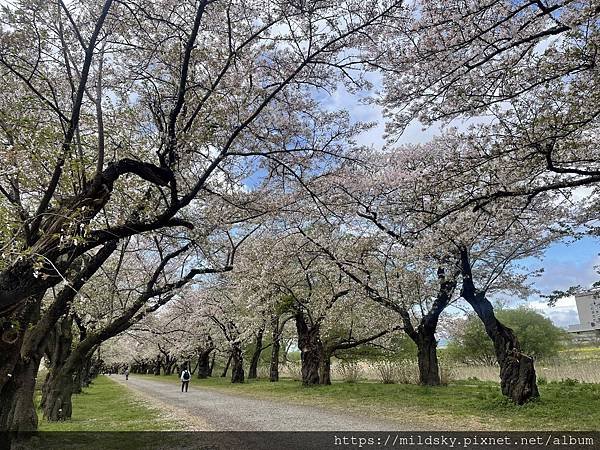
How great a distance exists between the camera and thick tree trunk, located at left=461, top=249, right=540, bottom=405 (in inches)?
422

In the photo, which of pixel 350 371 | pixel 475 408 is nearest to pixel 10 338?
pixel 475 408

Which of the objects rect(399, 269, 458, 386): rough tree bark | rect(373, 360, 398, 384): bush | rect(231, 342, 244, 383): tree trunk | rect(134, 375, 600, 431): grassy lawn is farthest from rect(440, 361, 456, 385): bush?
rect(231, 342, 244, 383): tree trunk

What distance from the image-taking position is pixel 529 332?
113 ft

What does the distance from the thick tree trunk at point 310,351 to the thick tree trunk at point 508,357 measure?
1032cm

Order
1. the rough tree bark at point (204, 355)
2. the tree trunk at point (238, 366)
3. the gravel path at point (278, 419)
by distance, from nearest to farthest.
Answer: the gravel path at point (278, 419)
the tree trunk at point (238, 366)
the rough tree bark at point (204, 355)

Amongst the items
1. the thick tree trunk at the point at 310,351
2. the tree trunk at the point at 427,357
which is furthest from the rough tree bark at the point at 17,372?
the thick tree trunk at the point at 310,351

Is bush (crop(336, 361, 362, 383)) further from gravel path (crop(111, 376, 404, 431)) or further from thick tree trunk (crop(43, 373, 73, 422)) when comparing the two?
thick tree trunk (crop(43, 373, 73, 422))

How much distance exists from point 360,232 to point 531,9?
33.1ft

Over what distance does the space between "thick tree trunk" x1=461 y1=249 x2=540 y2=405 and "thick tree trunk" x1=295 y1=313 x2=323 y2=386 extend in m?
10.3

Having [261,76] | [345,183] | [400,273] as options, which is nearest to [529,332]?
[400,273]

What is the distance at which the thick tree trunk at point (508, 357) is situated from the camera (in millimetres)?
10719

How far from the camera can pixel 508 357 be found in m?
11.2

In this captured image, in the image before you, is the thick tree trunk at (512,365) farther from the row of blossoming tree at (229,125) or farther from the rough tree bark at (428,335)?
the rough tree bark at (428,335)

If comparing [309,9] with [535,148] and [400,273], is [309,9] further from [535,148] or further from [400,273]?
[400,273]
